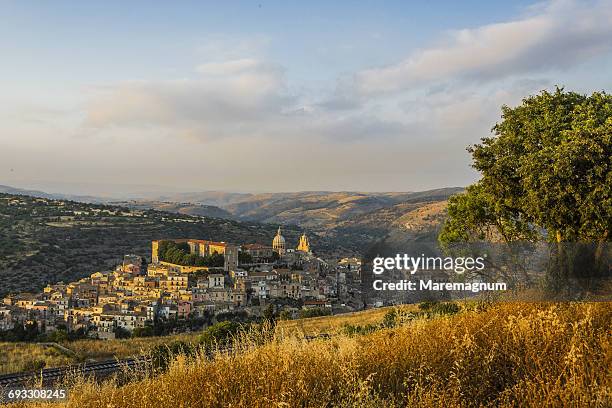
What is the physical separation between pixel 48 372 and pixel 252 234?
95207 millimetres

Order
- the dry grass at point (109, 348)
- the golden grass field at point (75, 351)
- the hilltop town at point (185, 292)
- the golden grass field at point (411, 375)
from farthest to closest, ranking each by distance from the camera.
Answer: the hilltop town at point (185, 292), the dry grass at point (109, 348), the golden grass field at point (75, 351), the golden grass field at point (411, 375)

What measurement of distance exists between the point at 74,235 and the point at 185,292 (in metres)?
36.1

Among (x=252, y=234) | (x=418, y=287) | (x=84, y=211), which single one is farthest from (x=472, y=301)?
(x=84, y=211)

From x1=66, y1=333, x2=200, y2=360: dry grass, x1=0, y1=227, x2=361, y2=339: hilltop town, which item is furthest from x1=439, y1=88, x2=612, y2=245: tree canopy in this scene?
x1=0, y1=227, x2=361, y2=339: hilltop town

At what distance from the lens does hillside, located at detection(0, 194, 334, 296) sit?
69812 millimetres

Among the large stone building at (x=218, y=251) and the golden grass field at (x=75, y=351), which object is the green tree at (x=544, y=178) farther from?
the large stone building at (x=218, y=251)

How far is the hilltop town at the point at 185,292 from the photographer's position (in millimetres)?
51281

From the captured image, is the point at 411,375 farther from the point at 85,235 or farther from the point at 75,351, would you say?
the point at 85,235

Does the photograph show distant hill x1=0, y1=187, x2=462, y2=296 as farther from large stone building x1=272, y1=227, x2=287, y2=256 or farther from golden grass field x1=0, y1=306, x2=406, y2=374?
golden grass field x1=0, y1=306, x2=406, y2=374

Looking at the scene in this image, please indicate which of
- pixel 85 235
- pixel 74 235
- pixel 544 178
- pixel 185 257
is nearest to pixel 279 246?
pixel 185 257

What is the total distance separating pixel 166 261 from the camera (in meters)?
79.7

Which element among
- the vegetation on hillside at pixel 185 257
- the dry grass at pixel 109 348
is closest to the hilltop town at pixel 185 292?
the vegetation on hillside at pixel 185 257

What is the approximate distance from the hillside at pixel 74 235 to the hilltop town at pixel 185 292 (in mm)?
4402

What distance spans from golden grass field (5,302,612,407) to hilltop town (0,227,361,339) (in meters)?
38.6
